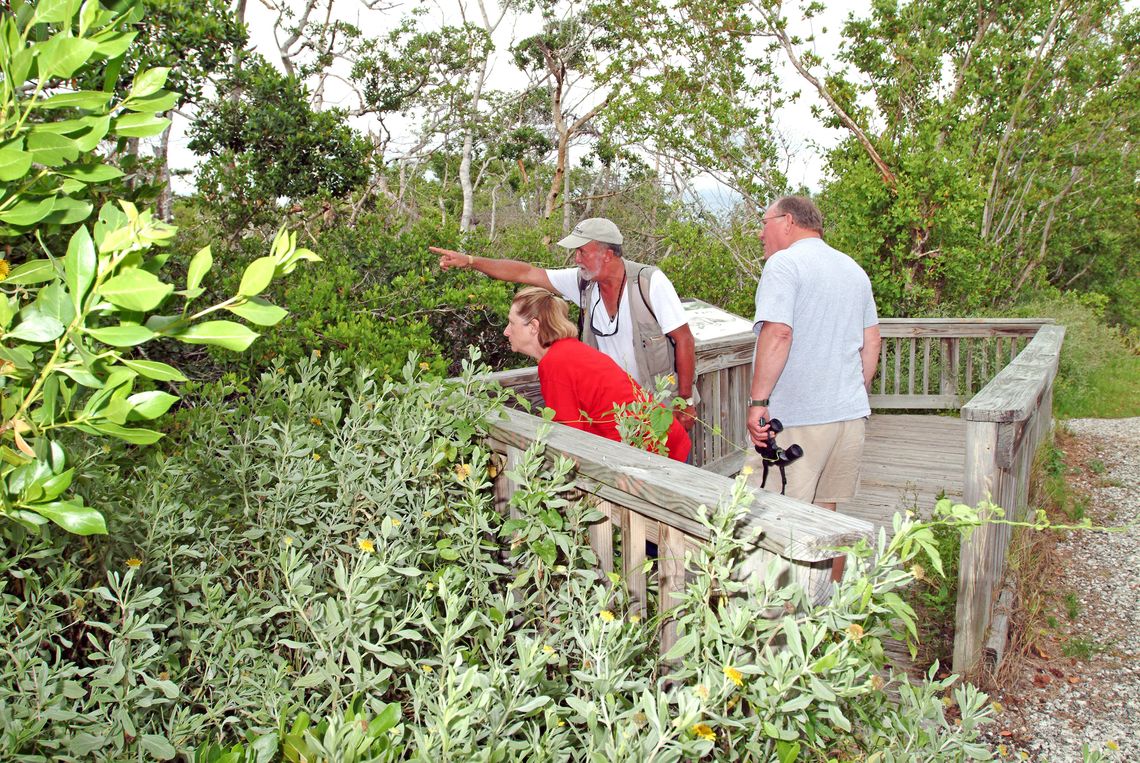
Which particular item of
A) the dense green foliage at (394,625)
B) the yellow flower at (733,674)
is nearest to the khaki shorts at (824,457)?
the dense green foliage at (394,625)

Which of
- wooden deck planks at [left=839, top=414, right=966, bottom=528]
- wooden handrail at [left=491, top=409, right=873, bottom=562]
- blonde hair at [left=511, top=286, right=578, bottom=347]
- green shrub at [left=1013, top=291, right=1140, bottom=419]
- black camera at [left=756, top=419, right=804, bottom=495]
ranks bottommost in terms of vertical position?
green shrub at [left=1013, top=291, right=1140, bottom=419]

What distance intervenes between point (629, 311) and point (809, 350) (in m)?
0.83

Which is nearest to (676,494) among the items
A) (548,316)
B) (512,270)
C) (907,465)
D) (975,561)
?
(548,316)

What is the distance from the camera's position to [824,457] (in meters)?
3.78

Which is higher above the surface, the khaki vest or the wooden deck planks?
the khaki vest

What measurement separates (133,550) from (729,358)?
4.51m

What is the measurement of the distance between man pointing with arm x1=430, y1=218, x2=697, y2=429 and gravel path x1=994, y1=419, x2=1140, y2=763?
1.94 metres

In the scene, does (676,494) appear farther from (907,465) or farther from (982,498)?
(907,465)

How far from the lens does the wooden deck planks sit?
580 cm

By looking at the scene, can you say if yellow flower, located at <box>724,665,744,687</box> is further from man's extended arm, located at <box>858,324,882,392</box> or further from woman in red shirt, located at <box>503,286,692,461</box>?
man's extended arm, located at <box>858,324,882,392</box>

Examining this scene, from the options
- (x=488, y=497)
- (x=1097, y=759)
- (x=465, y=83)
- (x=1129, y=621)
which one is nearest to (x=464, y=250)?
(x=488, y=497)

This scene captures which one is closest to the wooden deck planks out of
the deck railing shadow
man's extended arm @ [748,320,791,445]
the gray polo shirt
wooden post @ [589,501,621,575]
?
the deck railing shadow

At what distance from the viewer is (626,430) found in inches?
108

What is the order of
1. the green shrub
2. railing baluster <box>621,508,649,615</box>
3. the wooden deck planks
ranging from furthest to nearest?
the green shrub → the wooden deck planks → railing baluster <box>621,508,649,615</box>
